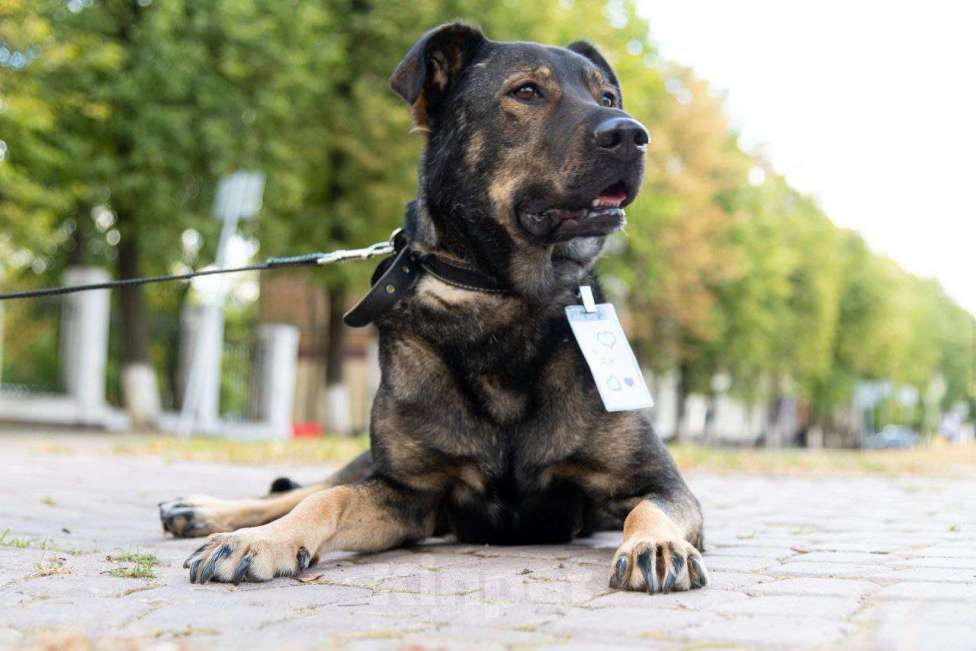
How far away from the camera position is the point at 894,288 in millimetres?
61781

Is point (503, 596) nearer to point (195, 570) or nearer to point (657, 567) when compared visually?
point (657, 567)

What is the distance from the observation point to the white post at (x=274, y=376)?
24875 millimetres

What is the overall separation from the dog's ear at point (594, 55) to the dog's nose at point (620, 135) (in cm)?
117

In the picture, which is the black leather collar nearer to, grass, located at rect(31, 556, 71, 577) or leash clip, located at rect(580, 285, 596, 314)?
leash clip, located at rect(580, 285, 596, 314)

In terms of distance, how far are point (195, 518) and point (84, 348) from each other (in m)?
17.6

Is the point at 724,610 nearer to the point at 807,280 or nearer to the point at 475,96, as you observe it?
the point at 475,96

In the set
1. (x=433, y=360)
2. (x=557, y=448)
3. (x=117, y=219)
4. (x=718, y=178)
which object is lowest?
(x=557, y=448)

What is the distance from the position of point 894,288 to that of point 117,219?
49773mm

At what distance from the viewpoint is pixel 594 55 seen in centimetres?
553

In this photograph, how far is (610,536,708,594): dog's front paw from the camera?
11.8ft

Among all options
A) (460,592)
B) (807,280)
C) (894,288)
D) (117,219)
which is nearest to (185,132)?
(117,219)

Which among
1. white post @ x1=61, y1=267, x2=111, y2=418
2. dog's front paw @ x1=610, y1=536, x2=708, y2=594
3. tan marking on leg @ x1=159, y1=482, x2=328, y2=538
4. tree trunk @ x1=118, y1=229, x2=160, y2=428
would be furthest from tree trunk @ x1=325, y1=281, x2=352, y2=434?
dog's front paw @ x1=610, y1=536, x2=708, y2=594

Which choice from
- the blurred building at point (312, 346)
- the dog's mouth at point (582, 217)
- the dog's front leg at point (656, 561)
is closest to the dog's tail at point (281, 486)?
the dog's mouth at point (582, 217)

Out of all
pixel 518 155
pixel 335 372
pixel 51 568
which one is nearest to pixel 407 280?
pixel 518 155
